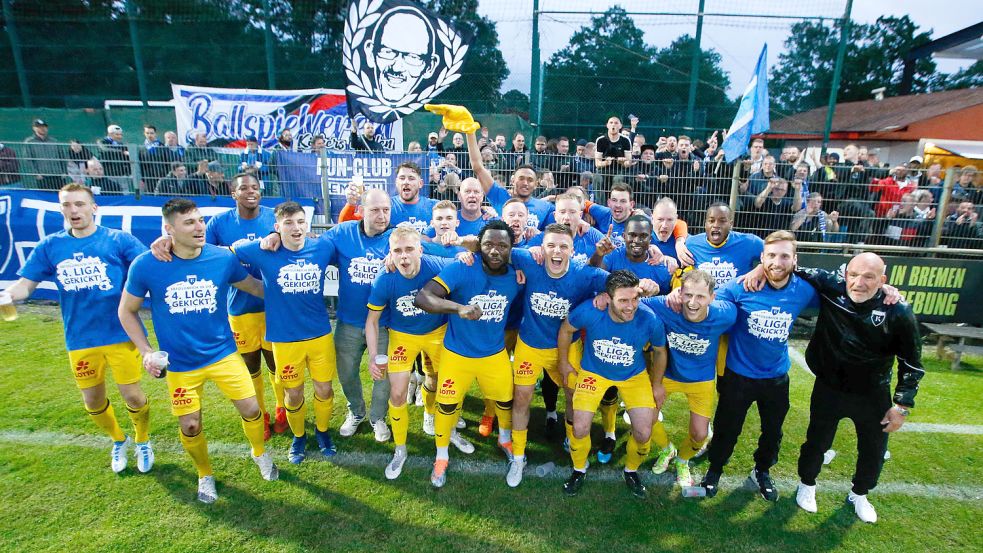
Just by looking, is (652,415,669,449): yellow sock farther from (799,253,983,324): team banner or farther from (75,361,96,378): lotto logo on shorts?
(799,253,983,324): team banner

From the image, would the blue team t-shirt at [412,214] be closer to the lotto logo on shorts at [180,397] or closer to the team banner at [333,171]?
the lotto logo on shorts at [180,397]

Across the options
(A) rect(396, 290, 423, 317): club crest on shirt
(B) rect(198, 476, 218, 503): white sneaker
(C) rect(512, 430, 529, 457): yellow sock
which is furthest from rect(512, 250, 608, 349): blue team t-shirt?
(B) rect(198, 476, 218, 503): white sneaker

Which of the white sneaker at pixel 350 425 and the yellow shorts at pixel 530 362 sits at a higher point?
the yellow shorts at pixel 530 362

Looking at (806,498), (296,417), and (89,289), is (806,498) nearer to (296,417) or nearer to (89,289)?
(296,417)

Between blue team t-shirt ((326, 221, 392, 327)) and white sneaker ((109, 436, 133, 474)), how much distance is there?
2236 mm

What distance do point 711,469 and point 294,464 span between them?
12.2 feet

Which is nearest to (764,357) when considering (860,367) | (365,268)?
(860,367)

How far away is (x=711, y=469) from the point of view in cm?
463

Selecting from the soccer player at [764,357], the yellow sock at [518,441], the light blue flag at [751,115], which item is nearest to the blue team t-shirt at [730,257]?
the soccer player at [764,357]

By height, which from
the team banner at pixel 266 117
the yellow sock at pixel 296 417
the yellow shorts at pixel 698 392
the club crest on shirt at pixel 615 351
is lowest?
the yellow sock at pixel 296 417

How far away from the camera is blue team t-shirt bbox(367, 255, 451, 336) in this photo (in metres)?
4.50

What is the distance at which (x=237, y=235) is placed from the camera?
16.9 feet

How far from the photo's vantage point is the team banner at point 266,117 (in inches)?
510

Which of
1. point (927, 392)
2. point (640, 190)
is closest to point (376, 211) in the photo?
point (640, 190)
